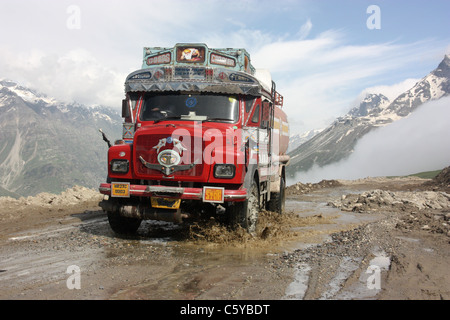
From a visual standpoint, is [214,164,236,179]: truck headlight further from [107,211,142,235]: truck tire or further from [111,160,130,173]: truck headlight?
[107,211,142,235]: truck tire

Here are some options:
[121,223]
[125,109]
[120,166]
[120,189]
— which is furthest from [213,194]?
[125,109]

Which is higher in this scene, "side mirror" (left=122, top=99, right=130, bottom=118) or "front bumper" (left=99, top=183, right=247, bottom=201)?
"side mirror" (left=122, top=99, right=130, bottom=118)

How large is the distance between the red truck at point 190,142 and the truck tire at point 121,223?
0.7 inches

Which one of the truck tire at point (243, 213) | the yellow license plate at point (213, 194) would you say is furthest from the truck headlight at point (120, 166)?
the truck tire at point (243, 213)

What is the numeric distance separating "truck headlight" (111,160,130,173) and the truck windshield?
117 centimetres

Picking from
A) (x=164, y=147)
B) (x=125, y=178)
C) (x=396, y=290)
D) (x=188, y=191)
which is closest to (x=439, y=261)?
(x=396, y=290)

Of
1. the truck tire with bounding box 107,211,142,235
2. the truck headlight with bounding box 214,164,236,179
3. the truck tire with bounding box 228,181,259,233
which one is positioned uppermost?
the truck headlight with bounding box 214,164,236,179

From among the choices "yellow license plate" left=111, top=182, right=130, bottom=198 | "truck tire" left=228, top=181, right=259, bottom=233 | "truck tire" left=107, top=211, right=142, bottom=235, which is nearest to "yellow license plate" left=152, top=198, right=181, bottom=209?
"yellow license plate" left=111, top=182, right=130, bottom=198

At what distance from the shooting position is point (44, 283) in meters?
4.84

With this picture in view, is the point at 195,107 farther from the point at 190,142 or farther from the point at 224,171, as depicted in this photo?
the point at 224,171

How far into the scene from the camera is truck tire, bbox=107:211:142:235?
25.2 ft

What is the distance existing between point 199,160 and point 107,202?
1911 mm
